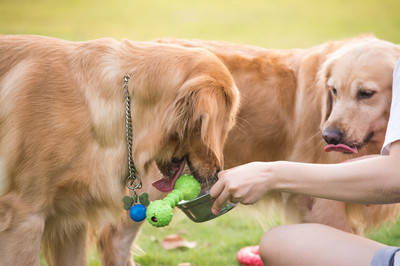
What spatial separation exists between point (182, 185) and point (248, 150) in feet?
4.22

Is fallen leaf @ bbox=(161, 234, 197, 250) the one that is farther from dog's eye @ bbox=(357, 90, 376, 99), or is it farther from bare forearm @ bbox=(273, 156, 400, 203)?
bare forearm @ bbox=(273, 156, 400, 203)

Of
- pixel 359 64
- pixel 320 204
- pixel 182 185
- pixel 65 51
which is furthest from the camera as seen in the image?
pixel 320 204

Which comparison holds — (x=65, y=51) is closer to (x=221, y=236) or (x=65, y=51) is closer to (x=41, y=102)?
(x=41, y=102)

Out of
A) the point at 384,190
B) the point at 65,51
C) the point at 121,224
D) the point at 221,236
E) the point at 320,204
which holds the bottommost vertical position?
the point at 221,236

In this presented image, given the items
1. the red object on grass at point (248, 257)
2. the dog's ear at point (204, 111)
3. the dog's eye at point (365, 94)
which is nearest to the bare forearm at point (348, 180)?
the dog's ear at point (204, 111)

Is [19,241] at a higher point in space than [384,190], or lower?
lower

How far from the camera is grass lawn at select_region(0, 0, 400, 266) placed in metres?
12.4

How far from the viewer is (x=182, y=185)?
9.00 feet

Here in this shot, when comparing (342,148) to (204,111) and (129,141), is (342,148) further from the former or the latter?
(129,141)

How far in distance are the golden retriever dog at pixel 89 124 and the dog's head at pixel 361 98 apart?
3.09 feet

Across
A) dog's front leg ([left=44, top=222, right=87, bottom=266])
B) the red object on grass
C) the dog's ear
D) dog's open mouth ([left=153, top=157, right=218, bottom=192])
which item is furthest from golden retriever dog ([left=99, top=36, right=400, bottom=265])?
the dog's ear

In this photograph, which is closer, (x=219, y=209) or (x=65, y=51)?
(x=219, y=209)

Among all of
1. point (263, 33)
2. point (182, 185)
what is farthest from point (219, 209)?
point (263, 33)

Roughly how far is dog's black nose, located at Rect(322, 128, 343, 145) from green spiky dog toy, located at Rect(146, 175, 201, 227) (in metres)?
1.08
